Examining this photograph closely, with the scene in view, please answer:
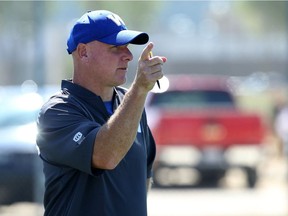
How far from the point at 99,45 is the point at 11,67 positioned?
9197 millimetres

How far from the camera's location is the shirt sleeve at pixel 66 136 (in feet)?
11.7

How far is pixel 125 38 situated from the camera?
12.3ft

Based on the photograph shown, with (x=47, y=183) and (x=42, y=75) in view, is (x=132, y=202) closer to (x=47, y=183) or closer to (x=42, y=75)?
(x=47, y=183)

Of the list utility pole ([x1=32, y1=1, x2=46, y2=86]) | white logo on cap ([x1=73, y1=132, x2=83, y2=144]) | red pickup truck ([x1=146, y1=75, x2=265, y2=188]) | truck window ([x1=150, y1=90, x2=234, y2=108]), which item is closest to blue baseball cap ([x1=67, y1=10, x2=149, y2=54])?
white logo on cap ([x1=73, y1=132, x2=83, y2=144])

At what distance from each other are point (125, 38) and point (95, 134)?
46 cm

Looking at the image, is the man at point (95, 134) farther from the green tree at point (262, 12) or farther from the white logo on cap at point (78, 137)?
the green tree at point (262, 12)

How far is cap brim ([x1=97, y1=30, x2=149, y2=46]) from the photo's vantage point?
373 cm

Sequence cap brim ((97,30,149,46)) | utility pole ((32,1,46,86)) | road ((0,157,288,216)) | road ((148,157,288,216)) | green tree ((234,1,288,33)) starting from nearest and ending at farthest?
cap brim ((97,30,149,46)), utility pole ((32,1,46,86)), road ((0,157,288,216)), road ((148,157,288,216)), green tree ((234,1,288,33))

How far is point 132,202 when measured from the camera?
3803 millimetres

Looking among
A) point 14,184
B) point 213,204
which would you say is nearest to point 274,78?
point 213,204

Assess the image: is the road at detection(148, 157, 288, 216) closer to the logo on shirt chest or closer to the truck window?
the truck window

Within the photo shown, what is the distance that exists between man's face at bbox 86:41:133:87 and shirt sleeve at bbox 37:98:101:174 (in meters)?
0.19

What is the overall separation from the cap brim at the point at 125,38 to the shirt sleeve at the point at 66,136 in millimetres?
322

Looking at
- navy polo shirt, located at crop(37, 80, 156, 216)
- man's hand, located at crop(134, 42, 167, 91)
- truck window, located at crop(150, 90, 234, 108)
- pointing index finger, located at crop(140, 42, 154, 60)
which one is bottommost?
navy polo shirt, located at crop(37, 80, 156, 216)
